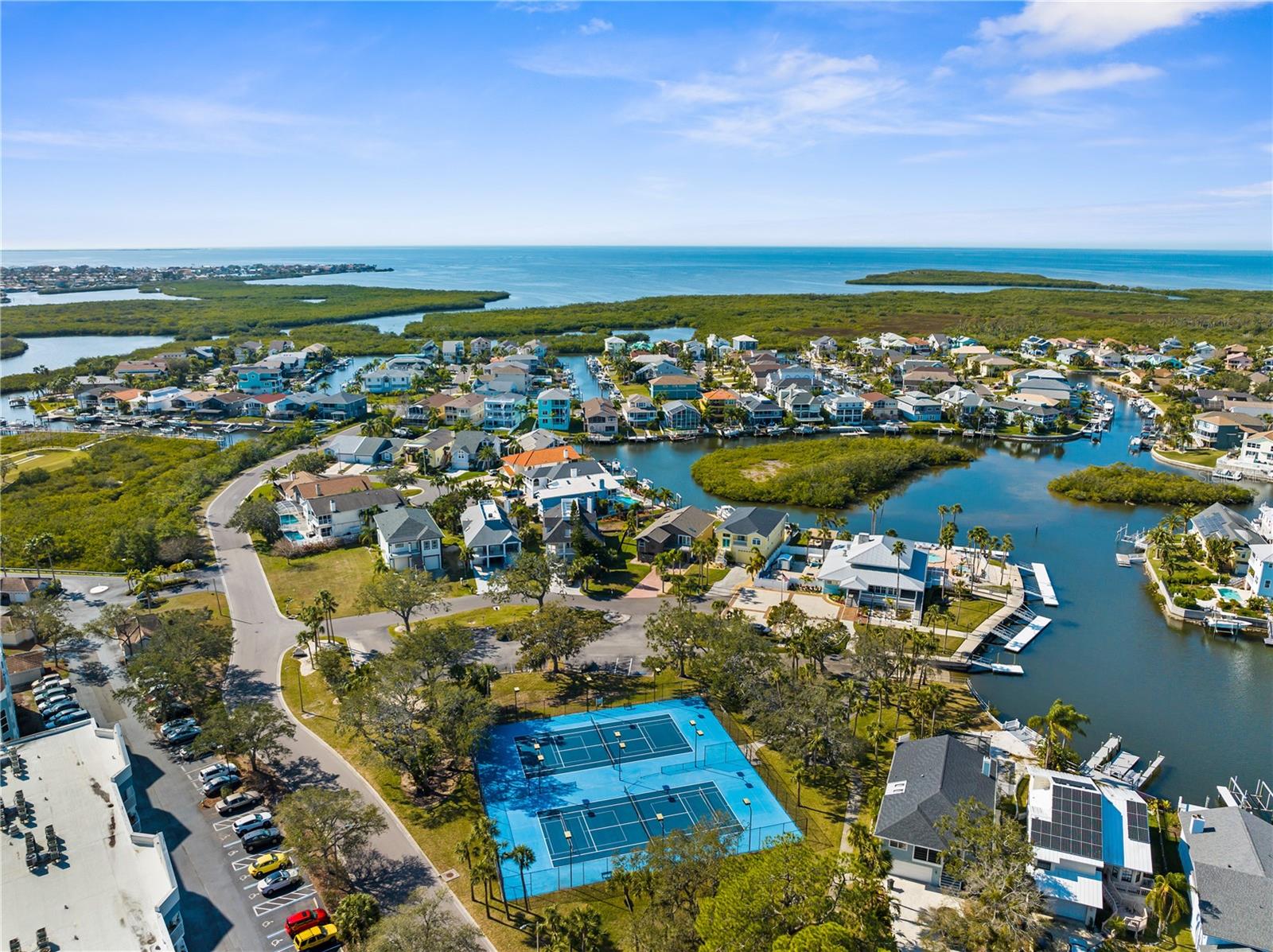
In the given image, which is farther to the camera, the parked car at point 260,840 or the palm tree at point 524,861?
the parked car at point 260,840

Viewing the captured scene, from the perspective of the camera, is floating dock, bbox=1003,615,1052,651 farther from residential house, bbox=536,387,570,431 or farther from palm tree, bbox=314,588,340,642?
residential house, bbox=536,387,570,431

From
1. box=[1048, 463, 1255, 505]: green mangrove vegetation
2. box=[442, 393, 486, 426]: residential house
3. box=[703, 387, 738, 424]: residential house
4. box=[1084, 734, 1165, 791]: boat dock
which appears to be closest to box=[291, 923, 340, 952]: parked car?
box=[1084, 734, 1165, 791]: boat dock

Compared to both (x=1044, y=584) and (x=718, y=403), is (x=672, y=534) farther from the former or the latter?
(x=718, y=403)

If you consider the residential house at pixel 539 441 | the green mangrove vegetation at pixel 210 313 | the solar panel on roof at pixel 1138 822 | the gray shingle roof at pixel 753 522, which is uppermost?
the green mangrove vegetation at pixel 210 313

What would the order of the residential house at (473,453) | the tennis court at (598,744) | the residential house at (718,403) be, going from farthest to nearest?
the residential house at (718,403), the residential house at (473,453), the tennis court at (598,744)

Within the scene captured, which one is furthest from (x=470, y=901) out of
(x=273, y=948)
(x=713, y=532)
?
(x=713, y=532)

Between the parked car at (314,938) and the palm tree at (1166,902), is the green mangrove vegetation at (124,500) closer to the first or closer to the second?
the parked car at (314,938)

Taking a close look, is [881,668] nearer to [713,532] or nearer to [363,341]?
[713,532]

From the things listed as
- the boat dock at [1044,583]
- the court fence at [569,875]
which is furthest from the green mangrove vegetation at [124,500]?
the boat dock at [1044,583]
